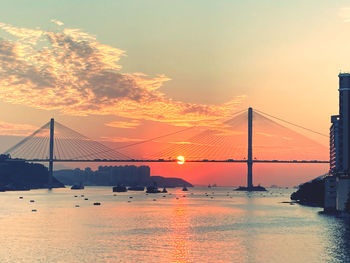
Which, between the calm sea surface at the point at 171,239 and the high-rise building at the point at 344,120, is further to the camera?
the high-rise building at the point at 344,120

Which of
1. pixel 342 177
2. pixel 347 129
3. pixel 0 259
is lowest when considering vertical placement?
pixel 0 259

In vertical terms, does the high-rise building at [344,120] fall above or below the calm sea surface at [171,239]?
above

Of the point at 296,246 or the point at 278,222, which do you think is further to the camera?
the point at 278,222

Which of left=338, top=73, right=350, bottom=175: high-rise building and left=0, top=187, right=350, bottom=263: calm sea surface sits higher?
left=338, top=73, right=350, bottom=175: high-rise building

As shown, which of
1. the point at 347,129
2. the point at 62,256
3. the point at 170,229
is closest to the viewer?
the point at 62,256

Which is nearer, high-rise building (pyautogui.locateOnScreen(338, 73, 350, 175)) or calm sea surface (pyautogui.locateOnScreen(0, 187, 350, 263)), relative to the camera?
calm sea surface (pyautogui.locateOnScreen(0, 187, 350, 263))

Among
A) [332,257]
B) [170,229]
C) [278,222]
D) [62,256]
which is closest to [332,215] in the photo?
Result: [278,222]

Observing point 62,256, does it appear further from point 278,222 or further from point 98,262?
point 278,222

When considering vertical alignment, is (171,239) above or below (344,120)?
below

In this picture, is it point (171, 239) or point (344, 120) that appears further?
point (344, 120)

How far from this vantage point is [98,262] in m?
64.2

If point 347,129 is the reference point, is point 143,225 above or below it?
below

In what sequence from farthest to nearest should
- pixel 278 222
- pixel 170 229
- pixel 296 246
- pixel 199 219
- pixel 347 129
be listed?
pixel 347 129, pixel 199 219, pixel 278 222, pixel 170 229, pixel 296 246

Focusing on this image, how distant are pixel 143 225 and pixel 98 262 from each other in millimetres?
45815
